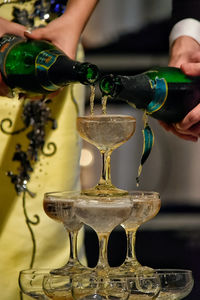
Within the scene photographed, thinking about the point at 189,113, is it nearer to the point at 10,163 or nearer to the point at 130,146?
the point at 10,163

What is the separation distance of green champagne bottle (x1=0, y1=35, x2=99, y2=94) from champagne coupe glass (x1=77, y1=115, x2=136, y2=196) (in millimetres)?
188

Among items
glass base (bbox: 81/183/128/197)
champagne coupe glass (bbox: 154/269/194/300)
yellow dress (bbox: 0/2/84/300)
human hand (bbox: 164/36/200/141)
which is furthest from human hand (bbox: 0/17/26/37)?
champagne coupe glass (bbox: 154/269/194/300)

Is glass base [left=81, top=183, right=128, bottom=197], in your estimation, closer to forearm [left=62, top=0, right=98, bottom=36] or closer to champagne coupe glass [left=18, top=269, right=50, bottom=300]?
champagne coupe glass [left=18, top=269, right=50, bottom=300]

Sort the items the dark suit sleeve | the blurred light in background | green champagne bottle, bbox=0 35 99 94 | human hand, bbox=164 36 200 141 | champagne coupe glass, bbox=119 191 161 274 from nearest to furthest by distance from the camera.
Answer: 1. champagne coupe glass, bbox=119 191 161 274
2. green champagne bottle, bbox=0 35 99 94
3. human hand, bbox=164 36 200 141
4. the dark suit sleeve
5. the blurred light in background

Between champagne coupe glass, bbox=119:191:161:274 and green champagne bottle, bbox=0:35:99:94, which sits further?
green champagne bottle, bbox=0:35:99:94

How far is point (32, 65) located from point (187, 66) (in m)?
0.29

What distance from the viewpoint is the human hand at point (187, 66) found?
122cm

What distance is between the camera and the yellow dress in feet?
4.59

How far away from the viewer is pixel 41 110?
4.67ft

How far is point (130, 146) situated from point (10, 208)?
1752mm

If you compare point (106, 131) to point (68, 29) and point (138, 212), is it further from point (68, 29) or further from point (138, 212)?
point (68, 29)

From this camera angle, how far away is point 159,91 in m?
1.16

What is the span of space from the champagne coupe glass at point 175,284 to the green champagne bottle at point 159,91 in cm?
28

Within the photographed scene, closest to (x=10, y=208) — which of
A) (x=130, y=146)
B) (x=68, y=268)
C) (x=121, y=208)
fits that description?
(x=68, y=268)
